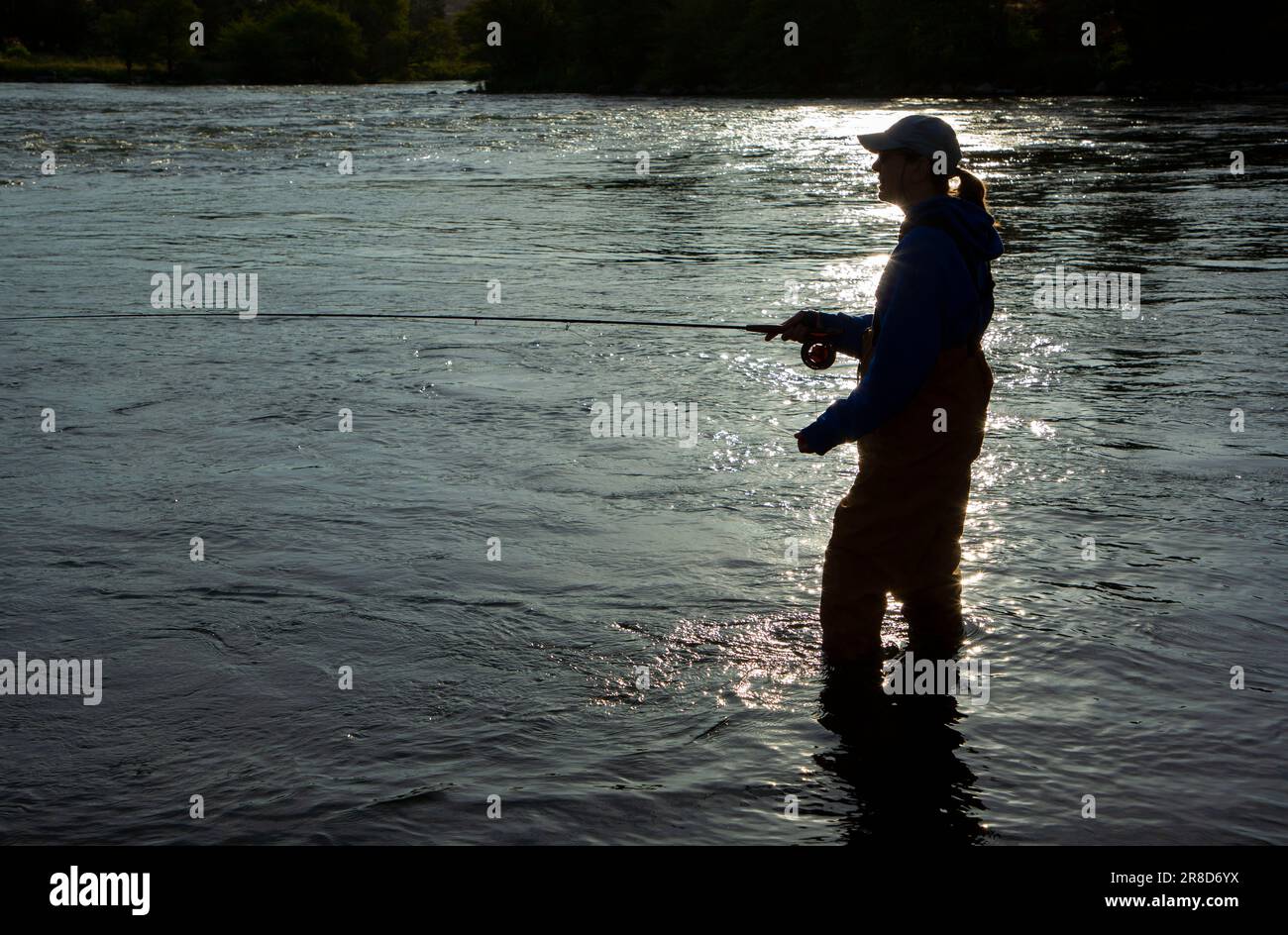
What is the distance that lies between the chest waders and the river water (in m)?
0.27

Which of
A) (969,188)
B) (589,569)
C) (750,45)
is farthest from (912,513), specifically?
(750,45)

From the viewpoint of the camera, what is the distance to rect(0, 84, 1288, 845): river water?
12.0ft

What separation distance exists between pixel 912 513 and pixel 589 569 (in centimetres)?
163

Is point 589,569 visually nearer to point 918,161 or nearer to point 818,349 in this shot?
point 818,349

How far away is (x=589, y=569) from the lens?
17.2 ft

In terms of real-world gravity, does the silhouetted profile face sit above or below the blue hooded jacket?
above

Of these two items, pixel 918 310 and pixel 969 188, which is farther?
pixel 969 188

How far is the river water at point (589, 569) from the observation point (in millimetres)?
3660

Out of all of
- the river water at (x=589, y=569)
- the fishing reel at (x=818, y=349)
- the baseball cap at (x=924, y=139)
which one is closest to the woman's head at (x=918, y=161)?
the baseball cap at (x=924, y=139)

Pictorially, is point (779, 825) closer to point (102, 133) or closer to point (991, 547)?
point (991, 547)

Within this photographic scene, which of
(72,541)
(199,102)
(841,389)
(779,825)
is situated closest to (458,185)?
(841,389)

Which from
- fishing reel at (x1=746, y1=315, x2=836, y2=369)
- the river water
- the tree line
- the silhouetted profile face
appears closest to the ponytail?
the silhouetted profile face

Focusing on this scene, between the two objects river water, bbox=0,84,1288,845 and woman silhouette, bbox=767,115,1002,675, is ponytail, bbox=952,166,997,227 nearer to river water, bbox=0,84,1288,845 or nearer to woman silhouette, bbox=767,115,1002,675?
woman silhouette, bbox=767,115,1002,675
